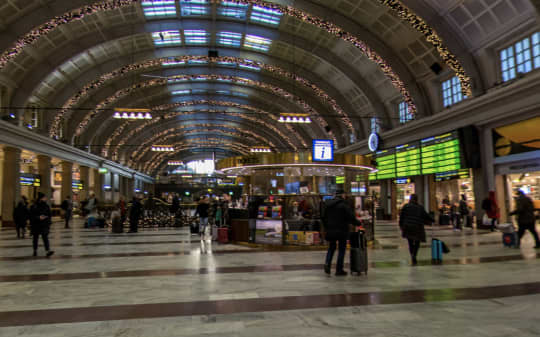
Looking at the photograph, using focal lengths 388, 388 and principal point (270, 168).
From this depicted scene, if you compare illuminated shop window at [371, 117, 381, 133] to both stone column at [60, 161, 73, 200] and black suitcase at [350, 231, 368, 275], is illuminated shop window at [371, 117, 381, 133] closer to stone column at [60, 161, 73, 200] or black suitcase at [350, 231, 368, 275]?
black suitcase at [350, 231, 368, 275]

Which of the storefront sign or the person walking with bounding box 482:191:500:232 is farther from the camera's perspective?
the storefront sign

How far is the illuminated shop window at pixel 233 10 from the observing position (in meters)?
20.1

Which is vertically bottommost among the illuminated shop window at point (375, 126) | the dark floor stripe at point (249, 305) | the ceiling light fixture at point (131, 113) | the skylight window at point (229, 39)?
the dark floor stripe at point (249, 305)

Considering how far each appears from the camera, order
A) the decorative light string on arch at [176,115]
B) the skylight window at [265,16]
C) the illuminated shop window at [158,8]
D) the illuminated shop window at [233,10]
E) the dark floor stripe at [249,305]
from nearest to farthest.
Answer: the dark floor stripe at [249,305], the illuminated shop window at [158,8], the illuminated shop window at [233,10], the skylight window at [265,16], the decorative light string on arch at [176,115]

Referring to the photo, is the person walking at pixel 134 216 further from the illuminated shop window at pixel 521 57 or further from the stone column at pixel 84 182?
the stone column at pixel 84 182

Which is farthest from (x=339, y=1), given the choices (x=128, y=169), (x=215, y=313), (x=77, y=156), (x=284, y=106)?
(x=128, y=169)

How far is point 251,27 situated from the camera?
21.6m

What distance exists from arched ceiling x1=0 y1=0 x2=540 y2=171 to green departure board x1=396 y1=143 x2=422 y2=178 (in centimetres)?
201

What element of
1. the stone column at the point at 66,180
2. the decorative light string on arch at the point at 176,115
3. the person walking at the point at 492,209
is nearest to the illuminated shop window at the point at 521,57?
the person walking at the point at 492,209

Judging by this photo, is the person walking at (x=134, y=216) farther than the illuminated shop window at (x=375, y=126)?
No

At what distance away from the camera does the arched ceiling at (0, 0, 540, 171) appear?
1666 centimetres

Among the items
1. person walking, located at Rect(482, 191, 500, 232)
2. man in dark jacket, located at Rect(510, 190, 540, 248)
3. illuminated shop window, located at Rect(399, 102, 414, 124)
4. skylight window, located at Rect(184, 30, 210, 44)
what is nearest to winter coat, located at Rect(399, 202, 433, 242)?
man in dark jacket, located at Rect(510, 190, 540, 248)

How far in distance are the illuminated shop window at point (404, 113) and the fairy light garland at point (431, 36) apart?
5.39 metres

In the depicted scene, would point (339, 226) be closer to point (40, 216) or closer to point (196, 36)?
point (40, 216)
